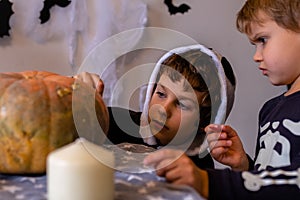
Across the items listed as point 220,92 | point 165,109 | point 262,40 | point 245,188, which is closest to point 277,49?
point 262,40

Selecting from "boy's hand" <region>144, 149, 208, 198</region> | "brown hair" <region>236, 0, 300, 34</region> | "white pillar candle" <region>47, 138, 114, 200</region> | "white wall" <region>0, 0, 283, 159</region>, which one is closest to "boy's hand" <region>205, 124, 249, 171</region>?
"brown hair" <region>236, 0, 300, 34</region>

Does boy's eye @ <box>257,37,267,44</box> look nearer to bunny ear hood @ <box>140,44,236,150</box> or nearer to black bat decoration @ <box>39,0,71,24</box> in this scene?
bunny ear hood @ <box>140,44,236,150</box>

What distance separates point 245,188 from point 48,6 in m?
1.23

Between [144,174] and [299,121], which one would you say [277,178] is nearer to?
[144,174]

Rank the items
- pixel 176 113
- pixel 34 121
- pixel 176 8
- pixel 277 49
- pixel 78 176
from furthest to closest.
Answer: pixel 176 8, pixel 176 113, pixel 277 49, pixel 34 121, pixel 78 176

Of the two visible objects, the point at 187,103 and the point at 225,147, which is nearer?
the point at 225,147

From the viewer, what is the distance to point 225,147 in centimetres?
102

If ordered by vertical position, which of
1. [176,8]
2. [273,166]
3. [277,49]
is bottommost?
[273,166]

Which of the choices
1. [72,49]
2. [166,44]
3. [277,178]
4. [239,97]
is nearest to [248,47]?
[239,97]

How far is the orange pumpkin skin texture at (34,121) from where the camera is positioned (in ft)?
1.85

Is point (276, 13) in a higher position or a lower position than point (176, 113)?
higher

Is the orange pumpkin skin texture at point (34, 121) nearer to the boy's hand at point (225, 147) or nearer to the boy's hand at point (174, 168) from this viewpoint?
the boy's hand at point (174, 168)

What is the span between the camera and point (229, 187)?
0.61m

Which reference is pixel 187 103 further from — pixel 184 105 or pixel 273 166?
pixel 273 166
